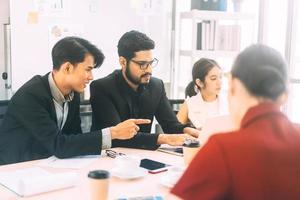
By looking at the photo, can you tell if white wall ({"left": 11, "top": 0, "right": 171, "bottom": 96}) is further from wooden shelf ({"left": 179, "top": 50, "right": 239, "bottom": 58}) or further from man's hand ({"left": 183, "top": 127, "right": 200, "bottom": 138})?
man's hand ({"left": 183, "top": 127, "right": 200, "bottom": 138})

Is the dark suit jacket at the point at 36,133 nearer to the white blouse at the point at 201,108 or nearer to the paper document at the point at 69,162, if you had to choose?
the paper document at the point at 69,162

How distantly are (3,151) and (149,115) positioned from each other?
0.90 meters

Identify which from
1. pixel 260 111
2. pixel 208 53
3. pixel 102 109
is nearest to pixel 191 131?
pixel 102 109

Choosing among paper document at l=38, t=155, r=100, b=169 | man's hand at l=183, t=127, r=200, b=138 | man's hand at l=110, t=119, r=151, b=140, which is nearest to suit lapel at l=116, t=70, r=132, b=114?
man's hand at l=183, t=127, r=200, b=138

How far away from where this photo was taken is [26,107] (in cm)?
210

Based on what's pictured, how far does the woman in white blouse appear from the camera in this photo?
121 inches

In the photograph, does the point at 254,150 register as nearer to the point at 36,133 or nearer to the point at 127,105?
the point at 36,133

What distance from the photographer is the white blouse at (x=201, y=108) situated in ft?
10.1

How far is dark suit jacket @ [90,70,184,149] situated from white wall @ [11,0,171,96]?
3.67 feet

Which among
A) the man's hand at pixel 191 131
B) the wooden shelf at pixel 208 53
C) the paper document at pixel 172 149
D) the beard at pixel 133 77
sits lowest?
the paper document at pixel 172 149

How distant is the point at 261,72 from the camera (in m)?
0.95

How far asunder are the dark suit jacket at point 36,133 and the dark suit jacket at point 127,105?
22 cm

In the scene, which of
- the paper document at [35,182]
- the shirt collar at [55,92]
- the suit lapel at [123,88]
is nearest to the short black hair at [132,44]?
the suit lapel at [123,88]

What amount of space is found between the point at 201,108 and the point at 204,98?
11cm
